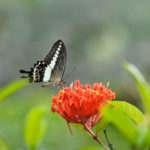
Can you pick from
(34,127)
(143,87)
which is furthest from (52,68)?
(143,87)

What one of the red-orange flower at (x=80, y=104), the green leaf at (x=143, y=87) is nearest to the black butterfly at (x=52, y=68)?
the red-orange flower at (x=80, y=104)

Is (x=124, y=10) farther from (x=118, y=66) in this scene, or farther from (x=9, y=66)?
(x=9, y=66)

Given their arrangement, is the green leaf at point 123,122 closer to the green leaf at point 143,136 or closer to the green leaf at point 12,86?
the green leaf at point 143,136

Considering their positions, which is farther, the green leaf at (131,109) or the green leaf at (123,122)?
the green leaf at (131,109)

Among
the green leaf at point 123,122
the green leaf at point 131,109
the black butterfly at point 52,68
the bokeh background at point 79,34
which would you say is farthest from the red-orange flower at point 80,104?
the bokeh background at point 79,34

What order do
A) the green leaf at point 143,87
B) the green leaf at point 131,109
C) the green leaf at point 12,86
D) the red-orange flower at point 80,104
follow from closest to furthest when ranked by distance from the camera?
the green leaf at point 143,87 → the green leaf at point 131,109 → the red-orange flower at point 80,104 → the green leaf at point 12,86

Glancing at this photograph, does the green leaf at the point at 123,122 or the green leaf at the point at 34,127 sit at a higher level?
the green leaf at the point at 123,122

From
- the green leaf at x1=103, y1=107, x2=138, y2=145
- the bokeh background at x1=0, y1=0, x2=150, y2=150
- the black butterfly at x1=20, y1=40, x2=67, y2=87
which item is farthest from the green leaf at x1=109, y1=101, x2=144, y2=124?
the bokeh background at x1=0, y1=0, x2=150, y2=150

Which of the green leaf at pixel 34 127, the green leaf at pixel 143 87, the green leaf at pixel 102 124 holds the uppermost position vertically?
the green leaf at pixel 143 87

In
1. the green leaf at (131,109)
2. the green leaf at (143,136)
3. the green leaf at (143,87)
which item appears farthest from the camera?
the green leaf at (131,109)
